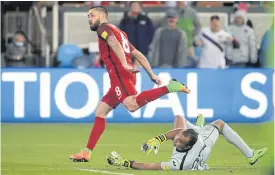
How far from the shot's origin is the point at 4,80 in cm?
2181

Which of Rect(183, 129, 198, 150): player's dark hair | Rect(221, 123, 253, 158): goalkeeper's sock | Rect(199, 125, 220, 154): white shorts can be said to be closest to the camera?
Rect(183, 129, 198, 150): player's dark hair

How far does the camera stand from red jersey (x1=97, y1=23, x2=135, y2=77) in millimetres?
14938

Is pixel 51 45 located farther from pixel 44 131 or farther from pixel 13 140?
pixel 13 140

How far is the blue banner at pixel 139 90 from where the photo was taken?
21.8 m

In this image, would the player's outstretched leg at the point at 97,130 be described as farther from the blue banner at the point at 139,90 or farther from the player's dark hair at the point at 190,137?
the blue banner at the point at 139,90

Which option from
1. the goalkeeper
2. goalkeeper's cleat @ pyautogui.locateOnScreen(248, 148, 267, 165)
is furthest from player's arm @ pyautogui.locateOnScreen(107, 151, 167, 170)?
goalkeeper's cleat @ pyautogui.locateOnScreen(248, 148, 267, 165)

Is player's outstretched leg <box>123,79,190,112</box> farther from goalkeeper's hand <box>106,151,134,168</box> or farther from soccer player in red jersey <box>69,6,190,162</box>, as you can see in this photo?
goalkeeper's hand <box>106,151,134,168</box>

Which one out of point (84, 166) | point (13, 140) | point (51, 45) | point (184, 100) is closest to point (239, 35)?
point (184, 100)

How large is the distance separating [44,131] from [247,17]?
573cm

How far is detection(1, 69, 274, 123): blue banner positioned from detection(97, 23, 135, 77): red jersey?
6.41 meters

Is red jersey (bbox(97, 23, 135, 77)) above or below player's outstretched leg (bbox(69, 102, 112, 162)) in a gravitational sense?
above

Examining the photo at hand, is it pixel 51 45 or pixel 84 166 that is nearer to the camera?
pixel 84 166

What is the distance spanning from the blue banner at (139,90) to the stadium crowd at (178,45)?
46cm

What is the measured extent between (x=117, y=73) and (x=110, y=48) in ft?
1.34
